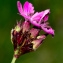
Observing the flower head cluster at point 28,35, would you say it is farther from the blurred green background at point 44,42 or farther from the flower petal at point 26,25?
the blurred green background at point 44,42

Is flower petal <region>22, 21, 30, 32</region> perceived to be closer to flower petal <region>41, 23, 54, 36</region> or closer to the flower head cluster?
the flower head cluster

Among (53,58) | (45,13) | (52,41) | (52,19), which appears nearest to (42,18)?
(45,13)

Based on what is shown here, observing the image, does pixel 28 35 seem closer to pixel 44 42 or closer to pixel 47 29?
pixel 47 29

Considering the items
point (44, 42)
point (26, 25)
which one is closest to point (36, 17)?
point (26, 25)

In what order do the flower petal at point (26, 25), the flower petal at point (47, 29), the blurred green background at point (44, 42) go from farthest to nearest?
the blurred green background at point (44, 42) < the flower petal at point (26, 25) < the flower petal at point (47, 29)

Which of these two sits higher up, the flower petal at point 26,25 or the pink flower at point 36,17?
the pink flower at point 36,17

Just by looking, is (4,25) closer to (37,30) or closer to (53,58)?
(53,58)

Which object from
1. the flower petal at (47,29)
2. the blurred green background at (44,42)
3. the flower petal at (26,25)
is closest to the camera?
the flower petal at (47,29)

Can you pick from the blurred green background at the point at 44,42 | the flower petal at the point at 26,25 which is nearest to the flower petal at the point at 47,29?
the flower petal at the point at 26,25

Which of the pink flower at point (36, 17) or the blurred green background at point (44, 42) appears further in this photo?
the blurred green background at point (44, 42)
